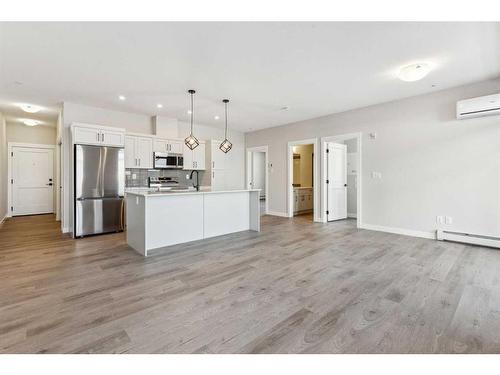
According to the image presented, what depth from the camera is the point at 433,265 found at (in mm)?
3131

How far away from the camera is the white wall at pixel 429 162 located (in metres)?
3.89

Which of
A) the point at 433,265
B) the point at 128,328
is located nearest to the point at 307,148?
the point at 433,265

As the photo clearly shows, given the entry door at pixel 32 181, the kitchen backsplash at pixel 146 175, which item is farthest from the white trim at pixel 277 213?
the entry door at pixel 32 181

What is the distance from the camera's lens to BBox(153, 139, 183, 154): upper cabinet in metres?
5.98

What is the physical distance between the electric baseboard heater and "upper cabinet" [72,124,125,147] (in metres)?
6.27

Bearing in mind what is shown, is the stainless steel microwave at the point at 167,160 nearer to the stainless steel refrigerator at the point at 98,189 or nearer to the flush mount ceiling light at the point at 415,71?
the stainless steel refrigerator at the point at 98,189

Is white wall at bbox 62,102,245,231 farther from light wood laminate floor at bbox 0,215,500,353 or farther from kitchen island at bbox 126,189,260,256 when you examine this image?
kitchen island at bbox 126,189,260,256

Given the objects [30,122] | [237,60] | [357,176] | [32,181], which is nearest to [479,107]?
[357,176]

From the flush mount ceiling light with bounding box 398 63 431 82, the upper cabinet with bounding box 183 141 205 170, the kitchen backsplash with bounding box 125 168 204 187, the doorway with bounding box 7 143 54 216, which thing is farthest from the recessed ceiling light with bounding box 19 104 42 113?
the flush mount ceiling light with bounding box 398 63 431 82

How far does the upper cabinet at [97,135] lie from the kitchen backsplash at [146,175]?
100 centimetres

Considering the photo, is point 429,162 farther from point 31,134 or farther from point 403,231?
point 31,134

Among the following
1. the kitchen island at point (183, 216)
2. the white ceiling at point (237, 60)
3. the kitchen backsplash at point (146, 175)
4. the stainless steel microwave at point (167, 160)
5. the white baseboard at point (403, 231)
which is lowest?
the white baseboard at point (403, 231)

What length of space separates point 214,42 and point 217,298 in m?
2.68
